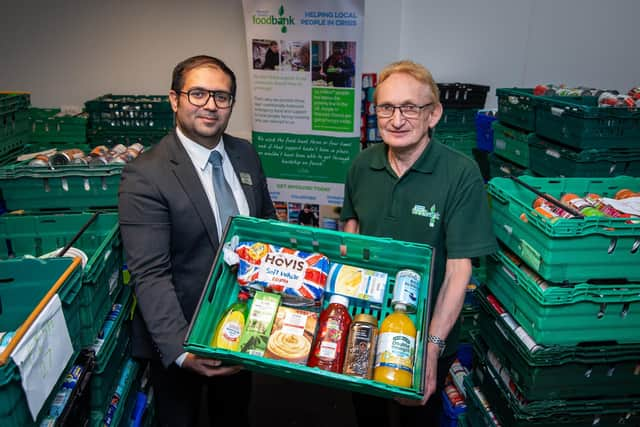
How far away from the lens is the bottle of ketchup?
1423 millimetres

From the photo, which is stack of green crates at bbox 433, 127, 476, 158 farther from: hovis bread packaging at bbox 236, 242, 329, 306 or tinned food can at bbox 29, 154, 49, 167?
tinned food can at bbox 29, 154, 49, 167

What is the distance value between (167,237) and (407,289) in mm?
892

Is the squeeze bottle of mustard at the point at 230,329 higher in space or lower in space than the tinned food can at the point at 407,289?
lower

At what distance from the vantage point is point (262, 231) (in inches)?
67.8

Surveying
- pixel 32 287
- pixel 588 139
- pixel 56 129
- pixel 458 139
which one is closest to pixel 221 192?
pixel 32 287

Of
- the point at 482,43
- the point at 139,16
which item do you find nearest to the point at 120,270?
the point at 139,16

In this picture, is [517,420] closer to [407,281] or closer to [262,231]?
[407,281]

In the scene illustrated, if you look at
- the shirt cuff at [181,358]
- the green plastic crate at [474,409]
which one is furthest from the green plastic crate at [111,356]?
the green plastic crate at [474,409]

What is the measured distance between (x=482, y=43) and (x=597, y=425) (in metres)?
3.71

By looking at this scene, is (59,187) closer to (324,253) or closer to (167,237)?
(167,237)

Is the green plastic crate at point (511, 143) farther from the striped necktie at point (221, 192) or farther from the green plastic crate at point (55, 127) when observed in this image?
the green plastic crate at point (55, 127)

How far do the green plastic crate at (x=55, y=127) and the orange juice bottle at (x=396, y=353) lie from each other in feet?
11.5

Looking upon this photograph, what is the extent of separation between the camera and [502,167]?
363 cm

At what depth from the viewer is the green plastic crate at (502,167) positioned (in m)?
3.45
